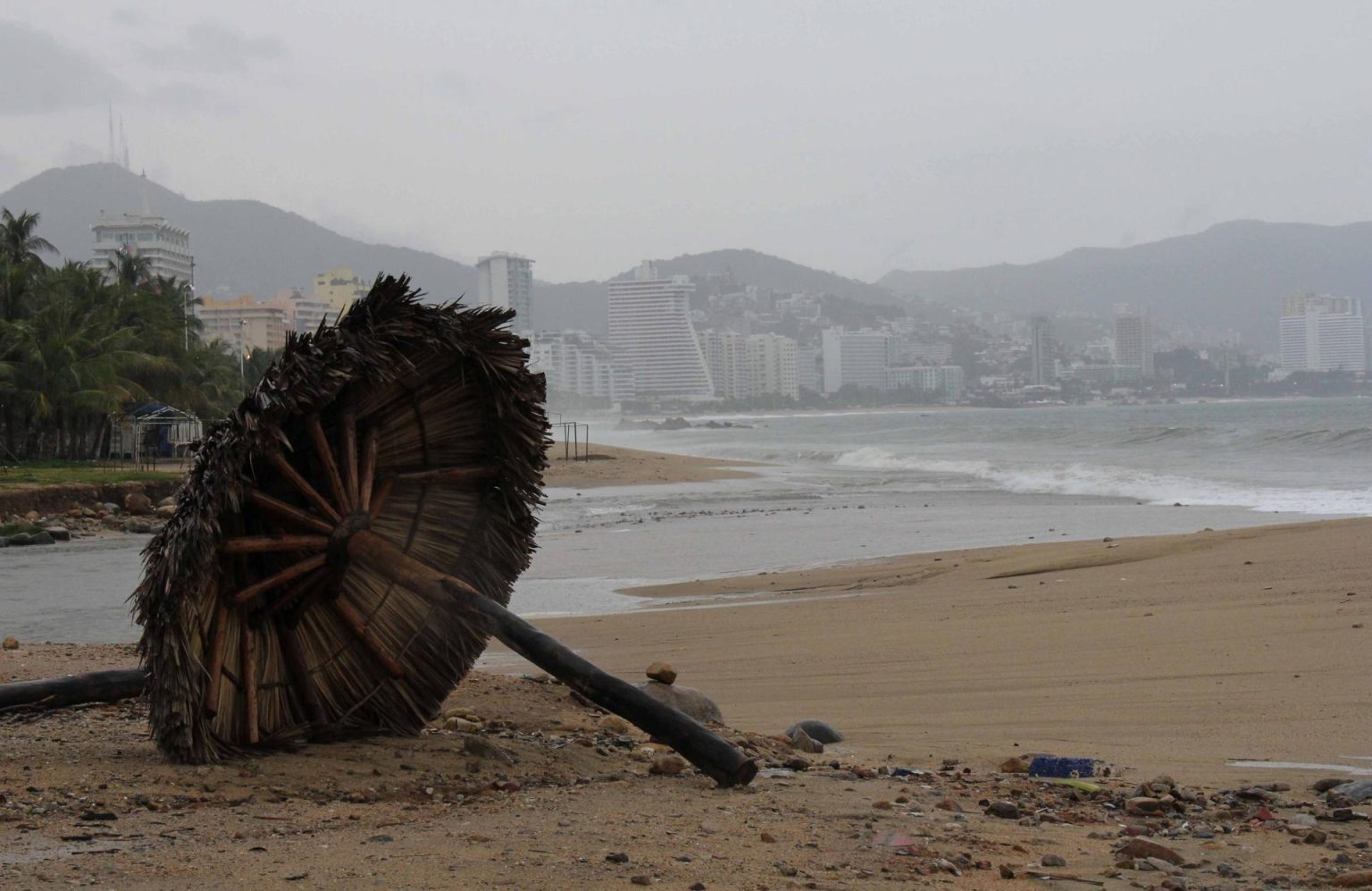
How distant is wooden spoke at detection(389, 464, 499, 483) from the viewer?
5.84 meters

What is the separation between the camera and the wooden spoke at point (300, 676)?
5.65 metres

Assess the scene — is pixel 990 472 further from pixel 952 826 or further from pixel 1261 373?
pixel 1261 373

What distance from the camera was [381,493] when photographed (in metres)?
5.77

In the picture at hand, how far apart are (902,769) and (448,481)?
8.13ft

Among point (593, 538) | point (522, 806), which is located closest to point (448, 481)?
point (522, 806)

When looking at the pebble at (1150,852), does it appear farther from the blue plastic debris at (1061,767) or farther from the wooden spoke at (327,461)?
the wooden spoke at (327,461)

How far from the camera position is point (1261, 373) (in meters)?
193

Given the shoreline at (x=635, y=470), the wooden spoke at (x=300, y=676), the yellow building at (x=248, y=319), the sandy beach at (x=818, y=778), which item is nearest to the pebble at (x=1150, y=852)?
the sandy beach at (x=818, y=778)

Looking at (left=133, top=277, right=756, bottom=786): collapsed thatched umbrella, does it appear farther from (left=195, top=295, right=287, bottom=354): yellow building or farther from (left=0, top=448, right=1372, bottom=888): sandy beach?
(left=195, top=295, right=287, bottom=354): yellow building

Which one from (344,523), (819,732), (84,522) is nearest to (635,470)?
(84,522)

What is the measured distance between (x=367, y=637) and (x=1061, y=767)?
307 cm

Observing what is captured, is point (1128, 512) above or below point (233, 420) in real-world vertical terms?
below

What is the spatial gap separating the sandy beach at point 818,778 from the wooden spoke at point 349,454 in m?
1.08

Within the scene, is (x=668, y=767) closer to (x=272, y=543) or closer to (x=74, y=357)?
(x=272, y=543)
